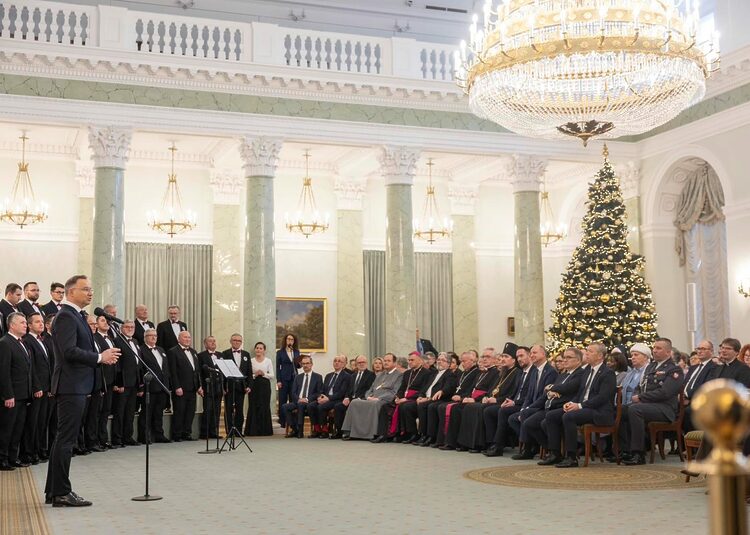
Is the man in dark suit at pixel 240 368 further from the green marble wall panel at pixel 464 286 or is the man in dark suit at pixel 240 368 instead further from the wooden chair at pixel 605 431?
the green marble wall panel at pixel 464 286

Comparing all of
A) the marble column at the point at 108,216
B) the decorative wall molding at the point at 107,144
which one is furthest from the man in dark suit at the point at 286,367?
the decorative wall molding at the point at 107,144

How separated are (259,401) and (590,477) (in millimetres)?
7700

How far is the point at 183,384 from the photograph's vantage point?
14672mm

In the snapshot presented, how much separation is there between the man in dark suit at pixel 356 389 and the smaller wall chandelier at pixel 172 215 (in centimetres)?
523

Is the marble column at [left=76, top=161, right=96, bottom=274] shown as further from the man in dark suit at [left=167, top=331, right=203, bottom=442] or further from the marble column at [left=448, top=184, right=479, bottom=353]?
the marble column at [left=448, top=184, right=479, bottom=353]

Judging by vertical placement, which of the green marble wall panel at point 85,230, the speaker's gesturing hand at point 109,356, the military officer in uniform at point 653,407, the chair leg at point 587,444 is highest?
the green marble wall panel at point 85,230

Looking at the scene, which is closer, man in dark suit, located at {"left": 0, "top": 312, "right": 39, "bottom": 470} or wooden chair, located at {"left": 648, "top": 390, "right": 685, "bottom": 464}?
man in dark suit, located at {"left": 0, "top": 312, "right": 39, "bottom": 470}

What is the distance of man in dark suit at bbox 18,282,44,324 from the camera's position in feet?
38.9

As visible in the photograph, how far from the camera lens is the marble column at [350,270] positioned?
2147 centimetres

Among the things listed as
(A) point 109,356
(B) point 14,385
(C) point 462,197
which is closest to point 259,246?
(B) point 14,385

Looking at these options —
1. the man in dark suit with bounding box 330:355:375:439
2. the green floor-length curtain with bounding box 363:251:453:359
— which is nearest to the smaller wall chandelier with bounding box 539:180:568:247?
the green floor-length curtain with bounding box 363:251:453:359

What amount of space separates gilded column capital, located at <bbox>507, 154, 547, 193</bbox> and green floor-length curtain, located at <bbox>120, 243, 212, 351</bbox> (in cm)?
718

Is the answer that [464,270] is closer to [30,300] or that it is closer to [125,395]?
[125,395]

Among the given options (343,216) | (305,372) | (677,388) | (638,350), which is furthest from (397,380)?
(343,216)
